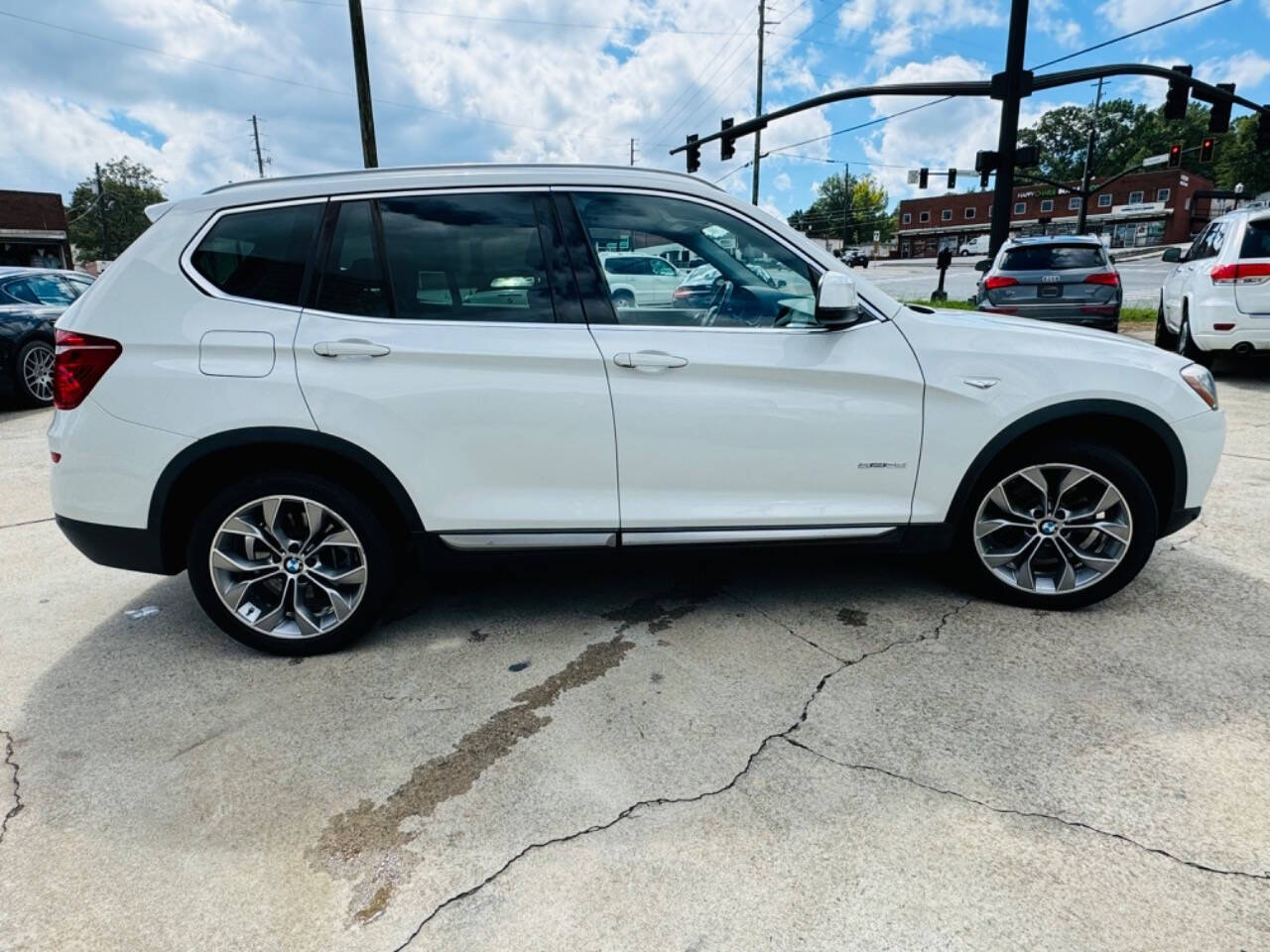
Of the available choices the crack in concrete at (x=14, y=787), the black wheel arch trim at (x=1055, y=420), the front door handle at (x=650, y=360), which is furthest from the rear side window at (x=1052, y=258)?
the crack in concrete at (x=14, y=787)

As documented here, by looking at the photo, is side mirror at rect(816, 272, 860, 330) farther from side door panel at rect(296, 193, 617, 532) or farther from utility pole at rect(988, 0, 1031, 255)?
utility pole at rect(988, 0, 1031, 255)

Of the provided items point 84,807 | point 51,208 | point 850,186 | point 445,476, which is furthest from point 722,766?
point 850,186

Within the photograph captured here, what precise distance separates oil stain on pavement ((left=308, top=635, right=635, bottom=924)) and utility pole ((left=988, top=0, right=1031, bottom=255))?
43.9 feet

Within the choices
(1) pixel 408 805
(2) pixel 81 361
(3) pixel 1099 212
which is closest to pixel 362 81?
(2) pixel 81 361

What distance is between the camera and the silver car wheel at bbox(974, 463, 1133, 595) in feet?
10.6

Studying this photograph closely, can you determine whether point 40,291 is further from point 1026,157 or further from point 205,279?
point 1026,157

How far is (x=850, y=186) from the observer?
113188 mm

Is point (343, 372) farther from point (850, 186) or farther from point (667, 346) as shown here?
point (850, 186)

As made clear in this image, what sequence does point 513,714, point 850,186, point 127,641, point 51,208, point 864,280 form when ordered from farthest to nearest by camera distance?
point 850,186 < point 51,208 < point 127,641 < point 864,280 < point 513,714

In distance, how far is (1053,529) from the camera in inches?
129

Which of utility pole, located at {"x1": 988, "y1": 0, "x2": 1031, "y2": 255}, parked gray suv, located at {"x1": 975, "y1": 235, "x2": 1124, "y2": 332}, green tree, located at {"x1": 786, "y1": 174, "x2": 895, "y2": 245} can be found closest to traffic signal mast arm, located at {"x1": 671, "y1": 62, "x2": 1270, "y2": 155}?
utility pole, located at {"x1": 988, "y1": 0, "x2": 1031, "y2": 255}

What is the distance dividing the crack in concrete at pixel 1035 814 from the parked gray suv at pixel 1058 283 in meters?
9.04

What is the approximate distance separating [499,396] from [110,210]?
86844 mm

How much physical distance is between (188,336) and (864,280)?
256cm
